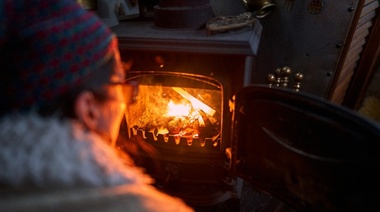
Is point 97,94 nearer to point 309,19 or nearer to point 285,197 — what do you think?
point 285,197

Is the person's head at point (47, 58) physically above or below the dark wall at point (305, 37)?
above

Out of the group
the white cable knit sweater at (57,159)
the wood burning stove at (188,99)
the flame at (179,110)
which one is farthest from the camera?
the flame at (179,110)

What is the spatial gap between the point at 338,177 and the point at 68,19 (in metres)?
0.82

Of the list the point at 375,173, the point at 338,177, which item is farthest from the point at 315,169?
the point at 375,173

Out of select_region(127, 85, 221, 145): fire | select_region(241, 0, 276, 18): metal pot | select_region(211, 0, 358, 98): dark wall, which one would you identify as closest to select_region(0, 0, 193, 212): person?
select_region(127, 85, 221, 145): fire

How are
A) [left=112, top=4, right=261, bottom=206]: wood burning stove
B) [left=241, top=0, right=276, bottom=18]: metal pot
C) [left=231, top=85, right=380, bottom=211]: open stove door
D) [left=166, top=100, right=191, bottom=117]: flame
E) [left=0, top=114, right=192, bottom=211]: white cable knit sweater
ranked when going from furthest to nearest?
[left=166, top=100, right=191, bottom=117]: flame < [left=241, top=0, right=276, bottom=18]: metal pot < [left=112, top=4, right=261, bottom=206]: wood burning stove < [left=231, top=85, right=380, bottom=211]: open stove door < [left=0, top=114, right=192, bottom=211]: white cable knit sweater

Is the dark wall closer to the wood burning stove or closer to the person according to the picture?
the wood burning stove

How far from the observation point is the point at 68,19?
1.76 feet

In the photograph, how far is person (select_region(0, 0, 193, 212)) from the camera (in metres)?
0.48

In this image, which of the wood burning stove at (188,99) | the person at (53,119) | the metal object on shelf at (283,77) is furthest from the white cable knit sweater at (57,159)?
the metal object on shelf at (283,77)

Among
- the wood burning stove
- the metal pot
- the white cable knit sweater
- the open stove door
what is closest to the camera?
the white cable knit sweater

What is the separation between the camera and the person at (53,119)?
48 cm

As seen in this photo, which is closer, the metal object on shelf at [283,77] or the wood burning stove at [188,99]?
the wood burning stove at [188,99]

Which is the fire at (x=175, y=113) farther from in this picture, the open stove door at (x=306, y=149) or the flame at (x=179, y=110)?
the open stove door at (x=306, y=149)
